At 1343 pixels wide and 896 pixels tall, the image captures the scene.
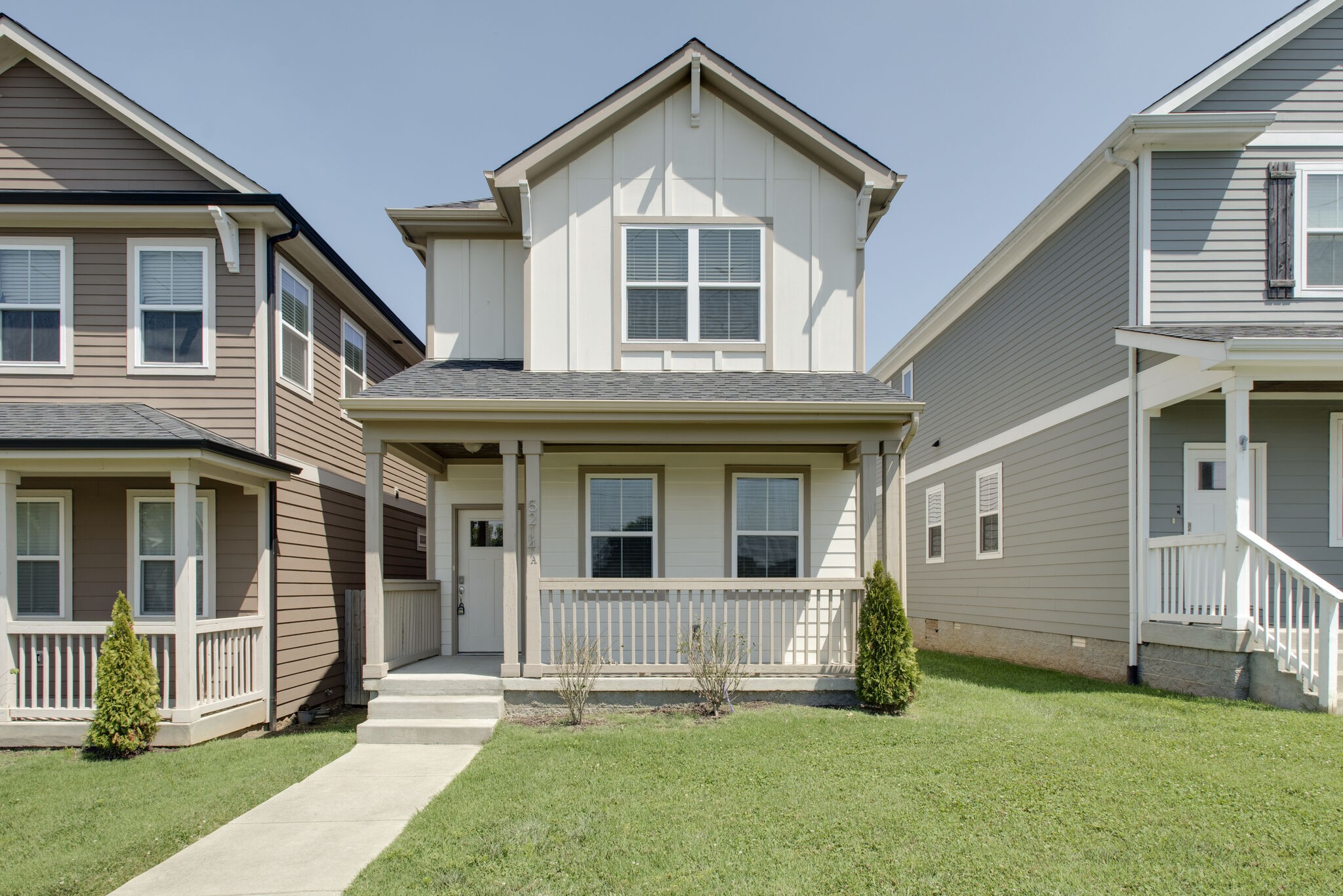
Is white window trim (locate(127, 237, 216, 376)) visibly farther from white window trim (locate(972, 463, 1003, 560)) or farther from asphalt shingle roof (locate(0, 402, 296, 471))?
white window trim (locate(972, 463, 1003, 560))

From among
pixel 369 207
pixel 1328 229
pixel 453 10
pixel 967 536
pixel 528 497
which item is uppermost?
pixel 453 10

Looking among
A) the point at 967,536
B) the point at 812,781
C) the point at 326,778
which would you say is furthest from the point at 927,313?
the point at 326,778

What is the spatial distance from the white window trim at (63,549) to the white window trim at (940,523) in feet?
45.0

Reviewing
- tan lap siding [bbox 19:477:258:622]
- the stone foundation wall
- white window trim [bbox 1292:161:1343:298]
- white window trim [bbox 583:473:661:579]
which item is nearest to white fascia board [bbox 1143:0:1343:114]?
white window trim [bbox 1292:161:1343:298]

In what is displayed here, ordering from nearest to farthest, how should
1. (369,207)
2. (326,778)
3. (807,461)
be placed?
(326,778)
(807,461)
(369,207)

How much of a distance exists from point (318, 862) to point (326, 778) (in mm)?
1876

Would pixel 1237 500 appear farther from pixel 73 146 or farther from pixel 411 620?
pixel 73 146

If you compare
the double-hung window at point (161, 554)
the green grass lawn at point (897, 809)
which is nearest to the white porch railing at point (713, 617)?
the green grass lawn at point (897, 809)

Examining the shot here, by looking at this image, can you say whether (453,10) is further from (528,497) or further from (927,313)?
(927,313)

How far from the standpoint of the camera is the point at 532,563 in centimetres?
838

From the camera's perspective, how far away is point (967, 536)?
1477 cm

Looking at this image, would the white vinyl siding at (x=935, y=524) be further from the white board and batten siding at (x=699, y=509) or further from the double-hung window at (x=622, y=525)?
the double-hung window at (x=622, y=525)

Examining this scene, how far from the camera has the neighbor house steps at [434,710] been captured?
7.54 meters

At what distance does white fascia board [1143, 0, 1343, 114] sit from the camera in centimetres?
963
